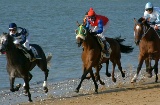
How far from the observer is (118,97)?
1358cm

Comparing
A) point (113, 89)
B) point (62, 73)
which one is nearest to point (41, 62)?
point (113, 89)

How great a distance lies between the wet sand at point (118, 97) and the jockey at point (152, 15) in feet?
5.74

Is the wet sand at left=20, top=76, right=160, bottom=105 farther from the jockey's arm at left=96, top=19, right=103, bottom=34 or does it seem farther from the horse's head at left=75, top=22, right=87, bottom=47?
the jockey's arm at left=96, top=19, right=103, bottom=34

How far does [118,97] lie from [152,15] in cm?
344

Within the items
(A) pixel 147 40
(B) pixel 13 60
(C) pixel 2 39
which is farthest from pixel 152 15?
(C) pixel 2 39

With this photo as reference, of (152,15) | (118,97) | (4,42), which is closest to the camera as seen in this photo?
(4,42)

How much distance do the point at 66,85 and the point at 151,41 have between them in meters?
3.45

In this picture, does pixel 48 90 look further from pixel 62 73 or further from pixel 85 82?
pixel 62 73

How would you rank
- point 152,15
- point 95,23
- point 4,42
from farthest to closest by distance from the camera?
point 152,15 → point 95,23 → point 4,42

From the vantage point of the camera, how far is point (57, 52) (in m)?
25.8

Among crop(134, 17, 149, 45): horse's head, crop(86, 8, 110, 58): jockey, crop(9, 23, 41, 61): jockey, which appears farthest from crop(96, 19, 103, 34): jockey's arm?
crop(9, 23, 41, 61): jockey

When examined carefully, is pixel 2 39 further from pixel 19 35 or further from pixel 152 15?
pixel 152 15

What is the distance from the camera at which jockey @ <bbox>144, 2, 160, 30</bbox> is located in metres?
15.7

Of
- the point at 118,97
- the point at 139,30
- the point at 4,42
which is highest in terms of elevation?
the point at 4,42
